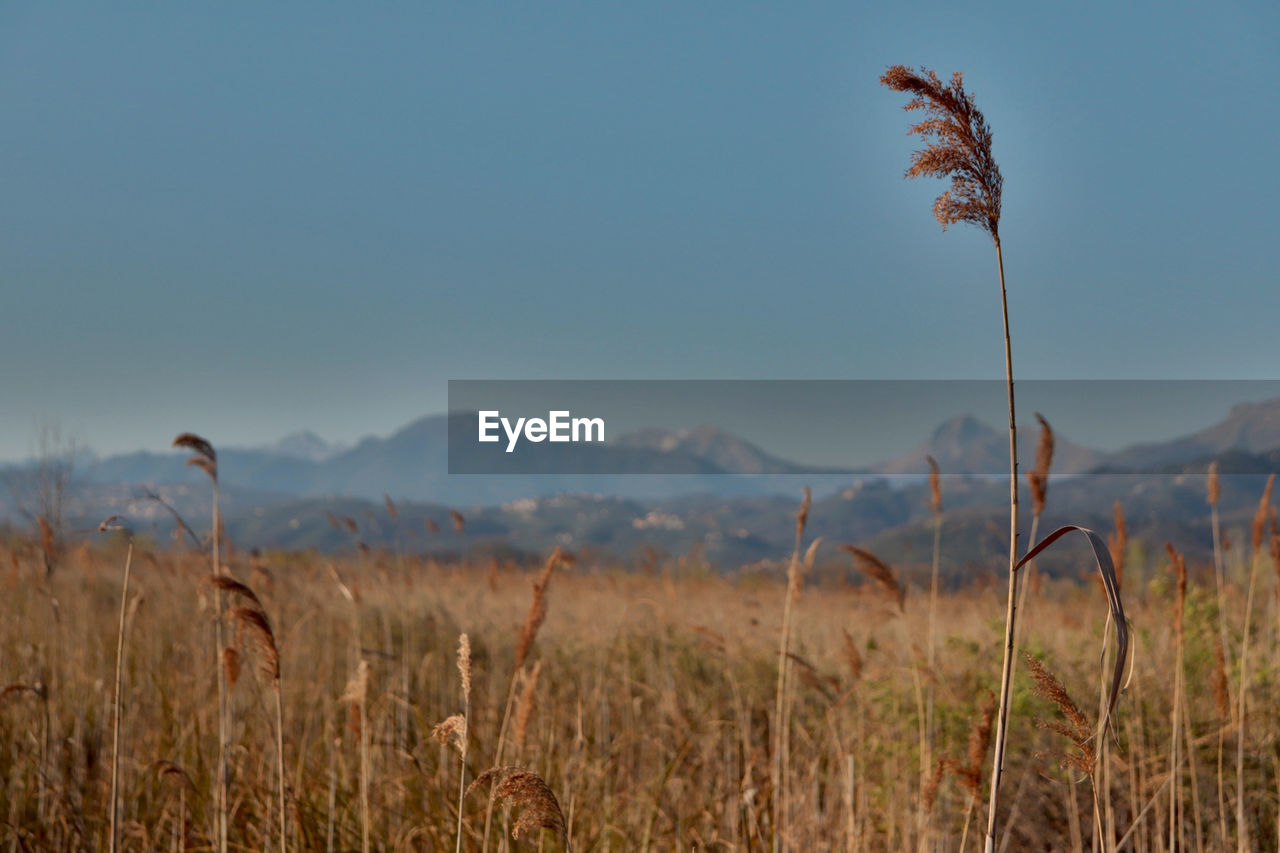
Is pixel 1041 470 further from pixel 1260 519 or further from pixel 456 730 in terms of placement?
pixel 456 730

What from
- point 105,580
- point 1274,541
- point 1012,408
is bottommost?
point 105,580

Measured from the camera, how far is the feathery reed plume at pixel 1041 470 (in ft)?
7.62

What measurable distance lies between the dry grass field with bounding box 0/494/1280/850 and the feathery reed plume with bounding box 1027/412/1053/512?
481mm

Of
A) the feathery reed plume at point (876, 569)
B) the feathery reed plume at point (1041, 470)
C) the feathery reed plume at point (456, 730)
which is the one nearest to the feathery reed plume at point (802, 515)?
the feathery reed plume at point (876, 569)

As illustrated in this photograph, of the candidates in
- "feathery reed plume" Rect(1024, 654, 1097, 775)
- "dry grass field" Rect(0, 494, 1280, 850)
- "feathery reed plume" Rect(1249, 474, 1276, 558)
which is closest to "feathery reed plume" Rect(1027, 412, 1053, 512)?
"dry grass field" Rect(0, 494, 1280, 850)

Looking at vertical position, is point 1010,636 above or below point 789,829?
above

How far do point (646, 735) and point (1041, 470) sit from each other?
2.51 meters

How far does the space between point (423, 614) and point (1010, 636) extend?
8.06m

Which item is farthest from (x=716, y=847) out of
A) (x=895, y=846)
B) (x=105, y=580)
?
(x=105, y=580)

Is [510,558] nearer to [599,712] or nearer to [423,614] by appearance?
[423,614]

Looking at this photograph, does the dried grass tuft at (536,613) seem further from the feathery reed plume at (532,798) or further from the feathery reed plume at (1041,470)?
the feathery reed plume at (1041,470)

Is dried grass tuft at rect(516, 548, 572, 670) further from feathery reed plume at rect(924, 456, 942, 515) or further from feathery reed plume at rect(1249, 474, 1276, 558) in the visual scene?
feathery reed plume at rect(1249, 474, 1276, 558)

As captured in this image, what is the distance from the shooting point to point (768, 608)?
858 cm

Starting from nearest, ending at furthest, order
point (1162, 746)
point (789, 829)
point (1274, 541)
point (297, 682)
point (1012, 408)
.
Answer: point (1012, 408) → point (789, 829) → point (1274, 541) → point (1162, 746) → point (297, 682)
